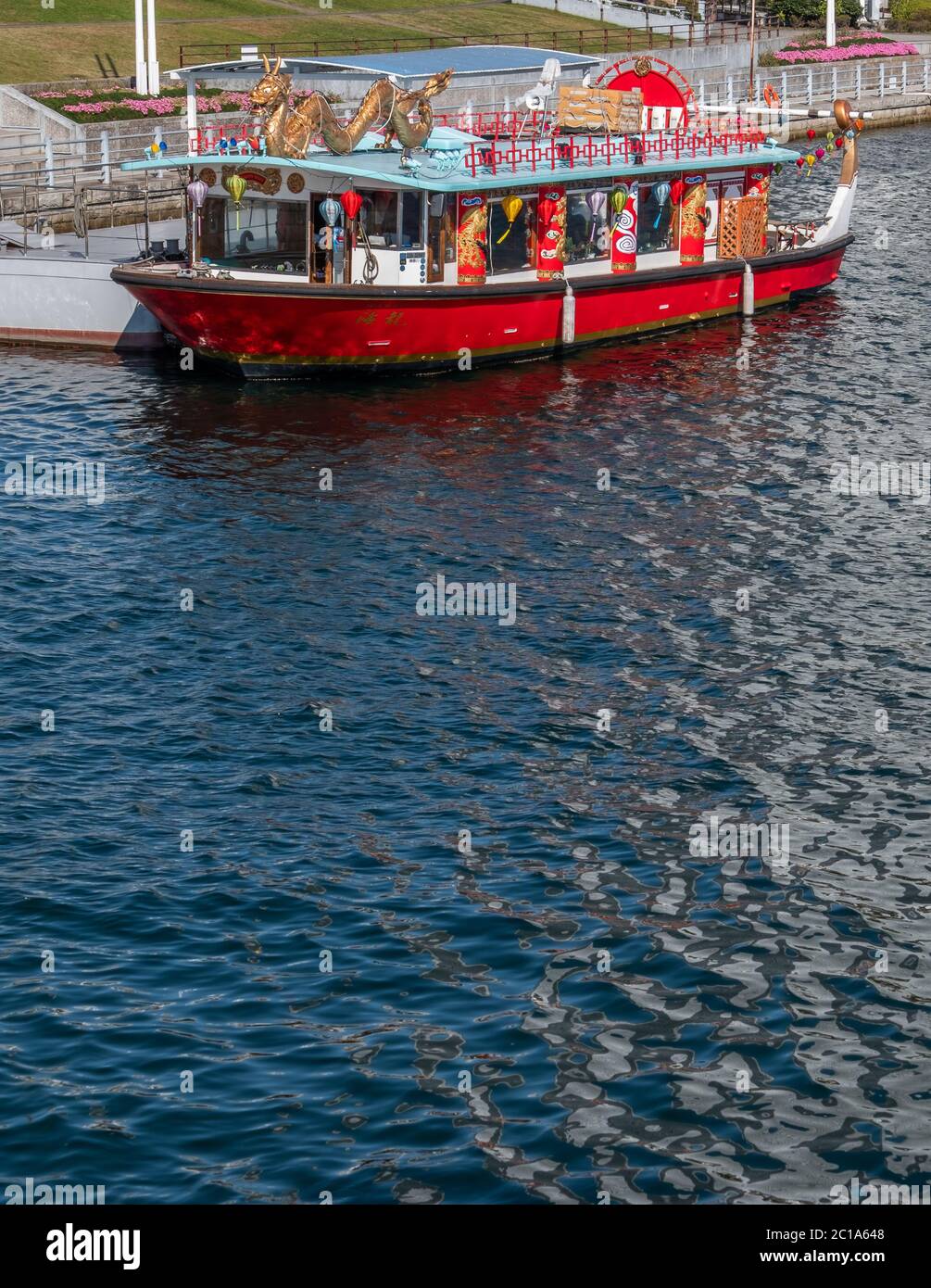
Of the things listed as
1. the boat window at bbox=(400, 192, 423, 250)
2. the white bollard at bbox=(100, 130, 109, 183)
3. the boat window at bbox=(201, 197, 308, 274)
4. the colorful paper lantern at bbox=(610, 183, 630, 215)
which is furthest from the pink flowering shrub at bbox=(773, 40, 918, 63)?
the boat window at bbox=(201, 197, 308, 274)

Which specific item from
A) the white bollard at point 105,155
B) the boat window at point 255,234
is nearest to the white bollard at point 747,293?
the boat window at point 255,234

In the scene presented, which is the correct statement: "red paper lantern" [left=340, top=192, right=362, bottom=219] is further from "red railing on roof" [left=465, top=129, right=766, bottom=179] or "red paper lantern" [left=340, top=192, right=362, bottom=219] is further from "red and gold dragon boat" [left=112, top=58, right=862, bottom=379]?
"red railing on roof" [left=465, top=129, right=766, bottom=179]

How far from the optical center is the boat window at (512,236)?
4084 cm

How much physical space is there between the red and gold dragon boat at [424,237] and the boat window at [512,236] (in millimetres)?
50

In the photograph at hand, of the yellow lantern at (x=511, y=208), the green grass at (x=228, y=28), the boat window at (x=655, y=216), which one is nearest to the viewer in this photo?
the yellow lantern at (x=511, y=208)

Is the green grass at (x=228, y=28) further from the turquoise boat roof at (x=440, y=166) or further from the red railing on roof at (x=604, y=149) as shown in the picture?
the turquoise boat roof at (x=440, y=166)

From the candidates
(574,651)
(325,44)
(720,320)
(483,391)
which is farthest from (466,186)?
(325,44)

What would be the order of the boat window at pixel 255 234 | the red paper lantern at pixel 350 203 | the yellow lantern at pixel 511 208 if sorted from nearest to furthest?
the red paper lantern at pixel 350 203 < the boat window at pixel 255 234 < the yellow lantern at pixel 511 208

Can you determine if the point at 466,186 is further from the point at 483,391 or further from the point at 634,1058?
the point at 634,1058

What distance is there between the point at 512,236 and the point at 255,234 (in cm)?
599

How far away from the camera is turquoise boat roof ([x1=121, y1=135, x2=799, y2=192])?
1496 inches
